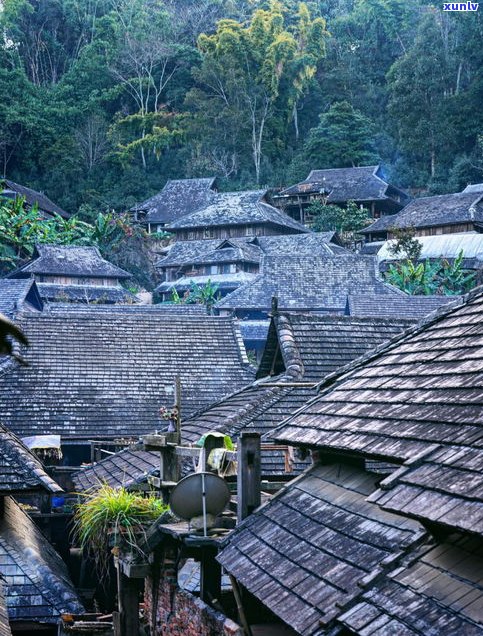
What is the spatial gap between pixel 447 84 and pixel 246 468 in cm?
7569

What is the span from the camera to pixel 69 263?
5825 cm

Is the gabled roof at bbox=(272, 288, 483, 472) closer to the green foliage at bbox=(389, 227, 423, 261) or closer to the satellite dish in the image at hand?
the satellite dish

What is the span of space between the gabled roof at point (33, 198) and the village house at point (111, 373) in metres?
43.9

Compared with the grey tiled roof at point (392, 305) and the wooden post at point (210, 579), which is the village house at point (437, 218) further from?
the wooden post at point (210, 579)

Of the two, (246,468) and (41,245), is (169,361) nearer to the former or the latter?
(246,468)

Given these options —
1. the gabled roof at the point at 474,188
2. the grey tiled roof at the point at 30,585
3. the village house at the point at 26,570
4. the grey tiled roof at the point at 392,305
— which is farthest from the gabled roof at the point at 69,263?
the grey tiled roof at the point at 30,585

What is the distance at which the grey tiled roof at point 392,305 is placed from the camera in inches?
1564

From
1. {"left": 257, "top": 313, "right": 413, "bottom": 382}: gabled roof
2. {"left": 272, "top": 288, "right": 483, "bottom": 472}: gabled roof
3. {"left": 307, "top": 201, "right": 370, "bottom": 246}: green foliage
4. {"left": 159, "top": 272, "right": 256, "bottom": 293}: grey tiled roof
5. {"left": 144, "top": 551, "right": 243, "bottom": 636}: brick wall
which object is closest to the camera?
{"left": 272, "top": 288, "right": 483, "bottom": 472}: gabled roof

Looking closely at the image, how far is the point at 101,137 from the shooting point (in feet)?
273

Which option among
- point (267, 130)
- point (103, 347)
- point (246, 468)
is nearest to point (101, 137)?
point (267, 130)

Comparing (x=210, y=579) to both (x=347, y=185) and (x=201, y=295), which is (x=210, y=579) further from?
(x=347, y=185)

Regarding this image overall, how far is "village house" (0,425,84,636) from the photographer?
36.8 ft

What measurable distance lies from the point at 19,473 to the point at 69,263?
47330mm

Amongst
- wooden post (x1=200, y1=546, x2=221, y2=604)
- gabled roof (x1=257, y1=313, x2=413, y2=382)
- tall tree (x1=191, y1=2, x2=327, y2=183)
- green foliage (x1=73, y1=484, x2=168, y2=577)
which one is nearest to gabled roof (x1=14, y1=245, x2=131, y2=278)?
tall tree (x1=191, y1=2, x2=327, y2=183)
